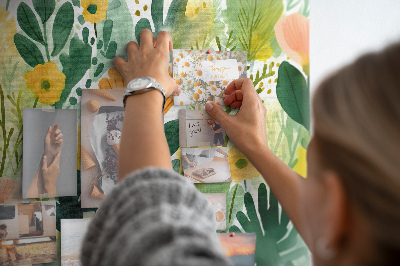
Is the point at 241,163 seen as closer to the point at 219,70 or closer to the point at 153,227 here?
the point at 219,70

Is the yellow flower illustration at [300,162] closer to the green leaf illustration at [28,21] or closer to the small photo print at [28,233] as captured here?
the small photo print at [28,233]

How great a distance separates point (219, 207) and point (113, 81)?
42 cm

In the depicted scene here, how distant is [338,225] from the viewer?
1.11 ft

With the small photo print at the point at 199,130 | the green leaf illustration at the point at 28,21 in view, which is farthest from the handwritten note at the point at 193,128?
the green leaf illustration at the point at 28,21

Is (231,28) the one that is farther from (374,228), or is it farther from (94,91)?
(374,228)

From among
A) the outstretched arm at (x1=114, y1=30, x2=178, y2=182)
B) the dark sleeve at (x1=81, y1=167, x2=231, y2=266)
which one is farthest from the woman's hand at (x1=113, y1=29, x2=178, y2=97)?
the dark sleeve at (x1=81, y1=167, x2=231, y2=266)

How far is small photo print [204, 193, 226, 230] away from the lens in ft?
2.78

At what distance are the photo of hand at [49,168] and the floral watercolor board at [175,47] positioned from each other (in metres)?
0.03

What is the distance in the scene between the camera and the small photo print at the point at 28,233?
2.52 feet

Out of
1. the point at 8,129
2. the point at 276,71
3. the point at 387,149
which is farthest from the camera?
the point at 276,71

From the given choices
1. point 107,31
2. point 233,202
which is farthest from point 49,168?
point 233,202

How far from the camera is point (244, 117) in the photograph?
836 mm

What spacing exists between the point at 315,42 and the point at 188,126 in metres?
0.41

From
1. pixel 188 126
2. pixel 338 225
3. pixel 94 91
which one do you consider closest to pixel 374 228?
pixel 338 225
